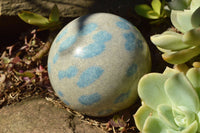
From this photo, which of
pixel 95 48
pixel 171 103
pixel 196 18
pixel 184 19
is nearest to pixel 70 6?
pixel 95 48

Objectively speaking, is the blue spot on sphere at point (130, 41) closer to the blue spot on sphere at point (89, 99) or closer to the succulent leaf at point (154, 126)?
the blue spot on sphere at point (89, 99)

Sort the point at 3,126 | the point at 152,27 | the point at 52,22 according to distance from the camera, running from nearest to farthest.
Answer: the point at 3,126 → the point at 52,22 → the point at 152,27

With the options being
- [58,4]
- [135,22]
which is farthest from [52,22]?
[135,22]

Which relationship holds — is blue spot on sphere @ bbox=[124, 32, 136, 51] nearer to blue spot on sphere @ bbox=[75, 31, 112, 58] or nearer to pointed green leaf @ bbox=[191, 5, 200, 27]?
blue spot on sphere @ bbox=[75, 31, 112, 58]

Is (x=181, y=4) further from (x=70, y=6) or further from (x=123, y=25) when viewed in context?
(x=70, y=6)

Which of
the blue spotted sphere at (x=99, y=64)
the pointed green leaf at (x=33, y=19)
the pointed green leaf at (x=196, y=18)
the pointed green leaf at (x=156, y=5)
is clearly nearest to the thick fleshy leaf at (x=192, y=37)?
the pointed green leaf at (x=196, y=18)

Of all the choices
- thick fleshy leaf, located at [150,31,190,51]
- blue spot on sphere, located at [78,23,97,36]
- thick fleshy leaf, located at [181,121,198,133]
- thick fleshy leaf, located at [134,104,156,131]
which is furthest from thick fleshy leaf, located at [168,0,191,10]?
thick fleshy leaf, located at [181,121,198,133]

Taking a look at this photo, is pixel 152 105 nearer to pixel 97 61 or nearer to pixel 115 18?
pixel 97 61
